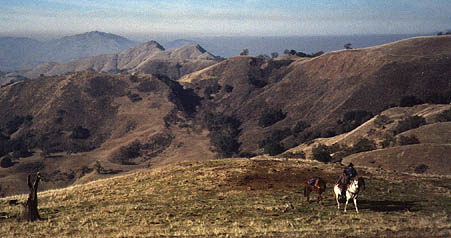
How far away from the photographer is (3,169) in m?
95.0

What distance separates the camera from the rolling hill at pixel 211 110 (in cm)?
9400

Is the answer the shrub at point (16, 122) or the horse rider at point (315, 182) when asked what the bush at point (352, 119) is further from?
the shrub at point (16, 122)

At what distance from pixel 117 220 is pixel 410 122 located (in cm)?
6729

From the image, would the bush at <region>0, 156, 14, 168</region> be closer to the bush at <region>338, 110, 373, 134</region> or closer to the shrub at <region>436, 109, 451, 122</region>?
the bush at <region>338, 110, 373, 134</region>

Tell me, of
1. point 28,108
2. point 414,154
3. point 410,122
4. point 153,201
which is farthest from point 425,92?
point 28,108

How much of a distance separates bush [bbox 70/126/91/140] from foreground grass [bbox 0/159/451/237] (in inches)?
4015

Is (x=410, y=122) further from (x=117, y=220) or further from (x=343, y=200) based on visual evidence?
(x=117, y=220)

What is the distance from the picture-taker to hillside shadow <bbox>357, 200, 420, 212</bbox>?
19.4 meters

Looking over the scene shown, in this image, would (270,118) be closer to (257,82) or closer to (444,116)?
(257,82)

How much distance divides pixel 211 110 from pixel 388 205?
461ft

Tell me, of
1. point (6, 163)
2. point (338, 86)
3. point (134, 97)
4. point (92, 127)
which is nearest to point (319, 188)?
point (6, 163)

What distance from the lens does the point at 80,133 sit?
409 ft

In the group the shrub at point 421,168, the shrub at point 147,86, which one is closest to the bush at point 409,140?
the shrub at point 421,168

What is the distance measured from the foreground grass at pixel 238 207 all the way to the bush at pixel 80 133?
101989 mm
